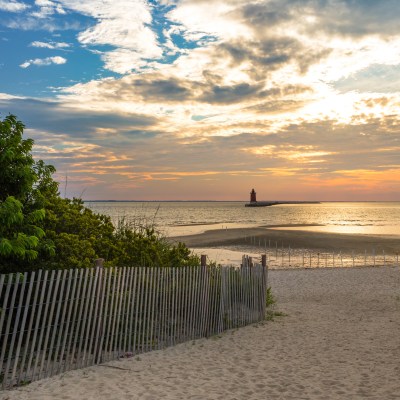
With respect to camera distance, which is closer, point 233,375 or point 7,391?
point 7,391

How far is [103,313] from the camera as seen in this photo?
395 inches

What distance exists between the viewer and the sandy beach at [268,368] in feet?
27.3

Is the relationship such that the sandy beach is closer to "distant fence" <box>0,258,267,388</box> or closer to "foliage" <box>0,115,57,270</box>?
"distant fence" <box>0,258,267,388</box>

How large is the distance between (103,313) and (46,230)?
8.09ft

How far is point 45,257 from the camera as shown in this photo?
1070cm

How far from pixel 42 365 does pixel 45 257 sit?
2671 mm

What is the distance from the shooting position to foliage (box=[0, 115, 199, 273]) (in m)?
8.39

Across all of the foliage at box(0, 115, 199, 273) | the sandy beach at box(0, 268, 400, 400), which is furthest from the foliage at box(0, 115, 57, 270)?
the sandy beach at box(0, 268, 400, 400)

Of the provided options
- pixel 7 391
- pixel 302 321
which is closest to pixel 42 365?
pixel 7 391

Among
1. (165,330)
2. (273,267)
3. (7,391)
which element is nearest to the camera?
(7,391)

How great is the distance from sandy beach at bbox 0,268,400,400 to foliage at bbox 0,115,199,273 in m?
2.57

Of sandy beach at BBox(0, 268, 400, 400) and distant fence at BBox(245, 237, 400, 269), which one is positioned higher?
distant fence at BBox(245, 237, 400, 269)

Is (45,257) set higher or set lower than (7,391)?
higher

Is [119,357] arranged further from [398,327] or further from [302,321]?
[398,327]
